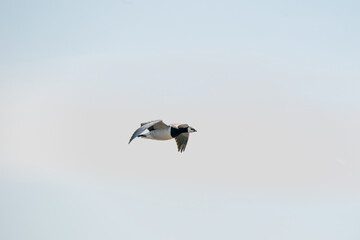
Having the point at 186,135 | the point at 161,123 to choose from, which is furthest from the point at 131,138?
the point at 186,135

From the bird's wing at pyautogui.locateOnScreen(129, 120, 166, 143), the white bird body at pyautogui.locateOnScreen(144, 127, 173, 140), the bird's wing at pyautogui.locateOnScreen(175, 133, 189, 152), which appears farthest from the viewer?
the bird's wing at pyautogui.locateOnScreen(175, 133, 189, 152)

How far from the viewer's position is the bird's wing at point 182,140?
1791 inches

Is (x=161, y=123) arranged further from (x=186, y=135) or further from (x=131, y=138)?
(x=131, y=138)

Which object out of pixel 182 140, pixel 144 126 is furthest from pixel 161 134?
pixel 144 126

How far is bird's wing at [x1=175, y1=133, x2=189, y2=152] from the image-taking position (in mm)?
45500

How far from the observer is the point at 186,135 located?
45.6m

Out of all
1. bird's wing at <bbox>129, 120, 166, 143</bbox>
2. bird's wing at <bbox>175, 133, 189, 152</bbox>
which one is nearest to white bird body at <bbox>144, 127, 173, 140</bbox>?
bird's wing at <bbox>129, 120, 166, 143</bbox>

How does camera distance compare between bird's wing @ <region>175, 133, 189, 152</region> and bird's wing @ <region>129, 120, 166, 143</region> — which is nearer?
bird's wing @ <region>129, 120, 166, 143</region>

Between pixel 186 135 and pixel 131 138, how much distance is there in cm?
999

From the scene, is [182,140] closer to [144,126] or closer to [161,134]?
[161,134]

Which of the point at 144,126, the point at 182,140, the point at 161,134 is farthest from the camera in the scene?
the point at 182,140

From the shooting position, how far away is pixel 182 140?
4562 centimetres

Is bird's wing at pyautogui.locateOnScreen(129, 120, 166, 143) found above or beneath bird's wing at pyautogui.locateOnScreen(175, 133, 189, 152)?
beneath

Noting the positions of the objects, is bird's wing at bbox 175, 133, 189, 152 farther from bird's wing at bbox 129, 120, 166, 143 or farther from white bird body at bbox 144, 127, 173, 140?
bird's wing at bbox 129, 120, 166, 143
